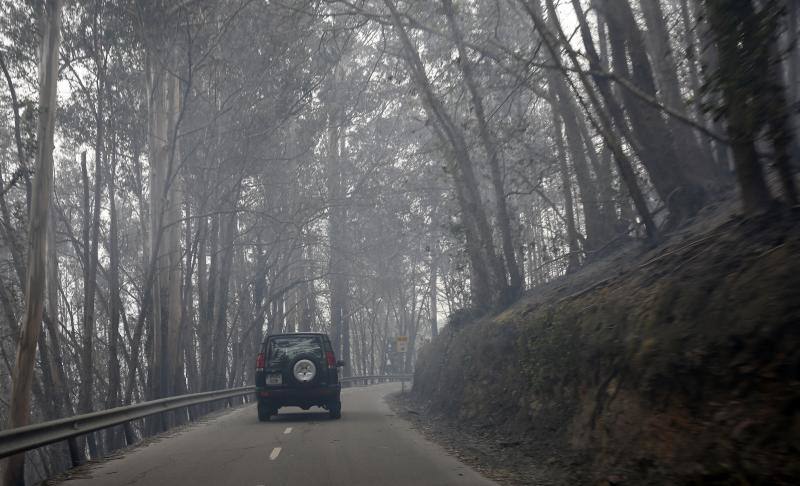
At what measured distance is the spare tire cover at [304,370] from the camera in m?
16.8

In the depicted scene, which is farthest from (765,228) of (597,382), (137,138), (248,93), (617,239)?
(137,138)

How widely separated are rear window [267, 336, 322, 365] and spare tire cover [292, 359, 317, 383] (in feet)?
0.69

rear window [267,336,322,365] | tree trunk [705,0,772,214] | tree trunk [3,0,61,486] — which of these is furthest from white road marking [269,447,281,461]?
tree trunk [705,0,772,214]

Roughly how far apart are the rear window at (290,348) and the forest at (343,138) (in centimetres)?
358

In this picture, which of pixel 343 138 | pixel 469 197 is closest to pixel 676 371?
pixel 469 197

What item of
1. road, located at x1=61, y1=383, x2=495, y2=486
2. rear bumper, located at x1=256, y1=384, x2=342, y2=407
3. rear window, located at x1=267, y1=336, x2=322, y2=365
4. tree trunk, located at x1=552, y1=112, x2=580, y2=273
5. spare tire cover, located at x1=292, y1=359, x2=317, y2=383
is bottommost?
road, located at x1=61, y1=383, x2=495, y2=486

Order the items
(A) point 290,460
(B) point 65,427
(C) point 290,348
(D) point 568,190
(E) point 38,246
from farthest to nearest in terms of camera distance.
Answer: (D) point 568,190 → (C) point 290,348 → (E) point 38,246 → (B) point 65,427 → (A) point 290,460

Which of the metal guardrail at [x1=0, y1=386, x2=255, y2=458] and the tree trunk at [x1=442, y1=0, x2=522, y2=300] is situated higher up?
the tree trunk at [x1=442, y1=0, x2=522, y2=300]

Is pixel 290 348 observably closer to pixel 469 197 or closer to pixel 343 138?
pixel 469 197

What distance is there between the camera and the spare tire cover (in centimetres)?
1684

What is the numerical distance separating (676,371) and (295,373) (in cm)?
1038

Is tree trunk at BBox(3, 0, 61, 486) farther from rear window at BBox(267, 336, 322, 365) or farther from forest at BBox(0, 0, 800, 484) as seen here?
rear window at BBox(267, 336, 322, 365)

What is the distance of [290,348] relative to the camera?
56.5 ft

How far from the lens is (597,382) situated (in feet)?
32.9
